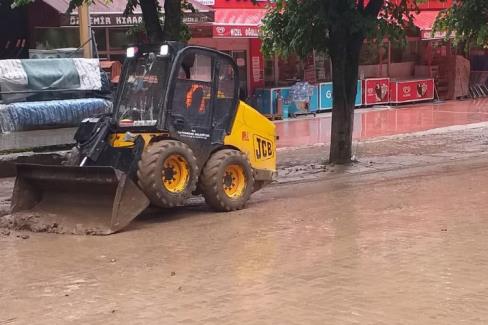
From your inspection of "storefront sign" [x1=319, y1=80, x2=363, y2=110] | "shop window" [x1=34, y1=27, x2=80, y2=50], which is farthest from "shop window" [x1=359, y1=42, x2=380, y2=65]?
"shop window" [x1=34, y1=27, x2=80, y2=50]

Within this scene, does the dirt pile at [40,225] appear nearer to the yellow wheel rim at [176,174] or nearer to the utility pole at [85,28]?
the yellow wheel rim at [176,174]

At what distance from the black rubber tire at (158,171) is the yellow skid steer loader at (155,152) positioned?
0.01 metres

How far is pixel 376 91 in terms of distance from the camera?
2620cm

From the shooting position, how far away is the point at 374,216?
8820 millimetres

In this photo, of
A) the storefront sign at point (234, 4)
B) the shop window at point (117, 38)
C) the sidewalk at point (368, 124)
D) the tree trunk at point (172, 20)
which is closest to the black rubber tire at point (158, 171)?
the tree trunk at point (172, 20)

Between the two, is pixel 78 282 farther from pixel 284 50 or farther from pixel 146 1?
pixel 284 50

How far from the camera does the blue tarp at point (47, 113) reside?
43.3 ft

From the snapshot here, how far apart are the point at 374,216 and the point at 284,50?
5.67 m

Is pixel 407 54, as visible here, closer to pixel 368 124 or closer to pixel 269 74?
pixel 269 74

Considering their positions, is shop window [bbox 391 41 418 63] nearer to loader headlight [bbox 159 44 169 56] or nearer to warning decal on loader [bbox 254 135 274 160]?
warning decal on loader [bbox 254 135 274 160]

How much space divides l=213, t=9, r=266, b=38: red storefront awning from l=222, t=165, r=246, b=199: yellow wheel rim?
10.6 meters

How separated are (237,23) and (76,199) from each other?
12657mm

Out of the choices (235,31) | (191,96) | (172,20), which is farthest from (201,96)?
(235,31)

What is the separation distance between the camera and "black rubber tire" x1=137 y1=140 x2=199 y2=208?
824cm
